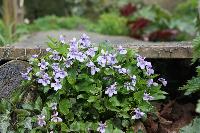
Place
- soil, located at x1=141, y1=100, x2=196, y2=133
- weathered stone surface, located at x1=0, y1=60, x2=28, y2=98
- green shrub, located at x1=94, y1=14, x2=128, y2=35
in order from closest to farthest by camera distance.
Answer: weathered stone surface, located at x1=0, y1=60, x2=28, y2=98 < soil, located at x1=141, y1=100, x2=196, y2=133 < green shrub, located at x1=94, y1=14, x2=128, y2=35

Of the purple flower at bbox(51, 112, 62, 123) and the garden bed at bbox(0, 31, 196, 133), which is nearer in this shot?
the purple flower at bbox(51, 112, 62, 123)

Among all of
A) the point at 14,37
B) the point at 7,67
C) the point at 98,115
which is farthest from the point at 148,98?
the point at 14,37

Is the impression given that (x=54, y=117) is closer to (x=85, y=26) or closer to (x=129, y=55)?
(x=129, y=55)

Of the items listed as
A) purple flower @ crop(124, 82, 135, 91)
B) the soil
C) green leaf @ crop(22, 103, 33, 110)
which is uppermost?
purple flower @ crop(124, 82, 135, 91)

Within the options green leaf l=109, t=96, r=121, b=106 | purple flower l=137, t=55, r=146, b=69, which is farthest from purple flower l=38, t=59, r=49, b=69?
purple flower l=137, t=55, r=146, b=69

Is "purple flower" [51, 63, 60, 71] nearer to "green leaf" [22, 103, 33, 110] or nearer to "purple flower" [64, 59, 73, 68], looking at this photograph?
"purple flower" [64, 59, 73, 68]

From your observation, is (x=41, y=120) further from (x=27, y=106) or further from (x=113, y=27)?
(x=113, y=27)
